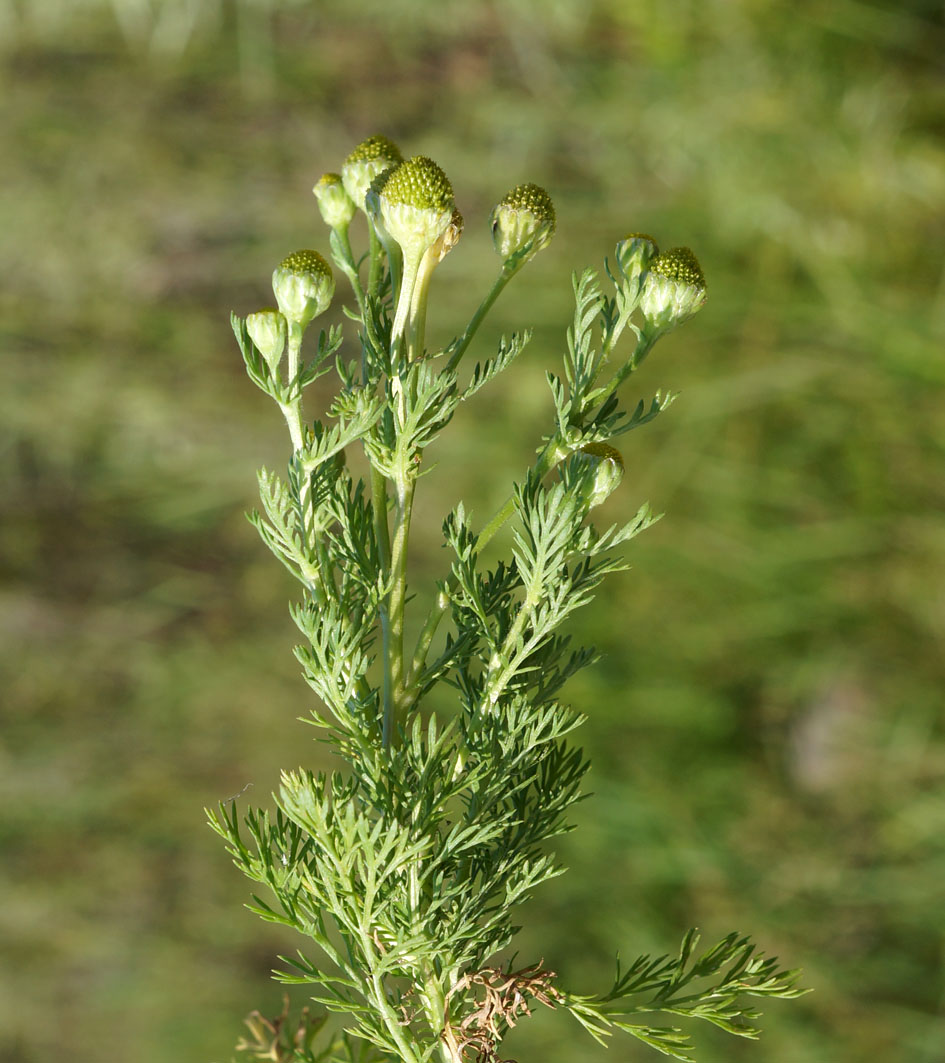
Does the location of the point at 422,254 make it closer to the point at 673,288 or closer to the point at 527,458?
the point at 673,288

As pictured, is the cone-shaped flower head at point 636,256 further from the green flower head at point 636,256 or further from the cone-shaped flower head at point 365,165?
the cone-shaped flower head at point 365,165

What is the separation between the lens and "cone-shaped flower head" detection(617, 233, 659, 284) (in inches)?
15.2

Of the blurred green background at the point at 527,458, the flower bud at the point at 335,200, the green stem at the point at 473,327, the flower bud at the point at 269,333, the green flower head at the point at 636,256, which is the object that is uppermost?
the blurred green background at the point at 527,458

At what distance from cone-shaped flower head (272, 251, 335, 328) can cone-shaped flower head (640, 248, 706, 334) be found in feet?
0.43

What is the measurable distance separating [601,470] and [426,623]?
0.09 metres

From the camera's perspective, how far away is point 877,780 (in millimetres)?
1486

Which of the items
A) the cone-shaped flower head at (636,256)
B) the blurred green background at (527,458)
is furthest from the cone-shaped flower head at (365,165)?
the blurred green background at (527,458)

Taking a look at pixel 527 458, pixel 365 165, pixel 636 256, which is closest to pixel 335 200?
pixel 365 165

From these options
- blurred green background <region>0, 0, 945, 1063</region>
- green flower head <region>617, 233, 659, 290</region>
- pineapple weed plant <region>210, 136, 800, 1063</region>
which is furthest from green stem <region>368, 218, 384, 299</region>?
blurred green background <region>0, 0, 945, 1063</region>

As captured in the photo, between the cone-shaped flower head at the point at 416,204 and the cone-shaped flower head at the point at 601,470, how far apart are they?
11cm

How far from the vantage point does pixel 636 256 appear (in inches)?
15.3

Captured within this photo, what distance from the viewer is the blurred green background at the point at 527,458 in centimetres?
145

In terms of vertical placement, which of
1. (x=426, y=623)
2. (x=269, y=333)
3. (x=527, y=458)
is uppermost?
(x=527, y=458)

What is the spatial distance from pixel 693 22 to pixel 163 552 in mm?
1343
